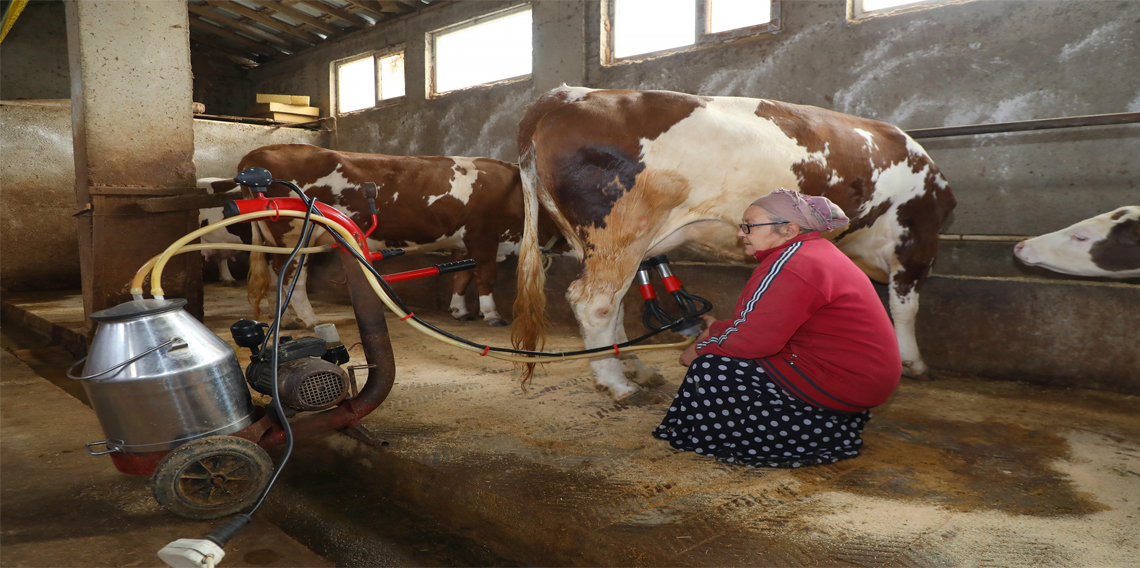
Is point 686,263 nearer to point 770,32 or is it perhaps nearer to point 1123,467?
point 770,32

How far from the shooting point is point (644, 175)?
3.08 metres

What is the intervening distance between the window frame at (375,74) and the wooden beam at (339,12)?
0.48 metres

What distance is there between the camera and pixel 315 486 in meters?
2.61

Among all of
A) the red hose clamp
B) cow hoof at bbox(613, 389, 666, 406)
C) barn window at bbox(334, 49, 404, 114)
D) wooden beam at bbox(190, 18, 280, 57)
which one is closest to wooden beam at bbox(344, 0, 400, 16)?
barn window at bbox(334, 49, 404, 114)

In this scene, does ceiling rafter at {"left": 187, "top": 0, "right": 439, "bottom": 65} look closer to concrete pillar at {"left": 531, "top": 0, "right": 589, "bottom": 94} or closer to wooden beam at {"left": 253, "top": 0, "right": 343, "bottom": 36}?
wooden beam at {"left": 253, "top": 0, "right": 343, "bottom": 36}

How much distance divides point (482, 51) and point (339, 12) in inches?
117

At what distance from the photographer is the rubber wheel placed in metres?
1.88

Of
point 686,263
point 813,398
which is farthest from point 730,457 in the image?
point 686,263

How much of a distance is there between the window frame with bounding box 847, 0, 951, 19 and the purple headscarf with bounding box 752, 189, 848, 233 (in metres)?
4.16

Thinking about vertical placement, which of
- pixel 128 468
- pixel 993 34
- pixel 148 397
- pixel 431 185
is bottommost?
pixel 128 468

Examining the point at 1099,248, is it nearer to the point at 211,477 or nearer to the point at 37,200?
the point at 211,477

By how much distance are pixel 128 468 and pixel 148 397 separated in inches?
10.7

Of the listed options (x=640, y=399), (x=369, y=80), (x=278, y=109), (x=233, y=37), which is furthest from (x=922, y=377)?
(x=233, y=37)

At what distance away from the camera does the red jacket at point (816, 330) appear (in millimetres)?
2150
